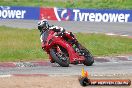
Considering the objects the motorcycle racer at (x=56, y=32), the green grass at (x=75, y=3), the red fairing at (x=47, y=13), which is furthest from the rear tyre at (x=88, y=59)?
the green grass at (x=75, y=3)

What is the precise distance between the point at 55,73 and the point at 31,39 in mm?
11334

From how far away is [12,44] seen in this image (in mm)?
25891

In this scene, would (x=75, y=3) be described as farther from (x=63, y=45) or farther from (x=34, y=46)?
(x=63, y=45)

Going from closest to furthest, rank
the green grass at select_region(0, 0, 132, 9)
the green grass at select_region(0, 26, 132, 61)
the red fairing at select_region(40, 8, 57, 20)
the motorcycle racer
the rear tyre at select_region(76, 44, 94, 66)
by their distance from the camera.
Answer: the rear tyre at select_region(76, 44, 94, 66)
the motorcycle racer
the green grass at select_region(0, 26, 132, 61)
the red fairing at select_region(40, 8, 57, 20)
the green grass at select_region(0, 0, 132, 9)

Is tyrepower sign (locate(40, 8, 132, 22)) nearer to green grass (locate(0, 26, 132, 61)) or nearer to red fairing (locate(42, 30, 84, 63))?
green grass (locate(0, 26, 132, 61))

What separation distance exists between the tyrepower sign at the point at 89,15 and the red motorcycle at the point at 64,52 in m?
21.4

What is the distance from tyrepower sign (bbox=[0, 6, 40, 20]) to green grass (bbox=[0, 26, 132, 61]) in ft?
41.0

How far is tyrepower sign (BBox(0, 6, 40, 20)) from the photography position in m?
43.9

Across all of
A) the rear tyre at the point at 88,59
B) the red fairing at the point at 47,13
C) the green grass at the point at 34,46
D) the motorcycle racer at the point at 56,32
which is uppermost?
the motorcycle racer at the point at 56,32

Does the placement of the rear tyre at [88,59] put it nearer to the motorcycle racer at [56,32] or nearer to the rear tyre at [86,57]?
the rear tyre at [86,57]

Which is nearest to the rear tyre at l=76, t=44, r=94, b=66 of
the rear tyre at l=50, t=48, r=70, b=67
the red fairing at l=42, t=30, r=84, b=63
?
the red fairing at l=42, t=30, r=84, b=63

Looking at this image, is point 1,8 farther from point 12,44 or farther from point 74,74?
point 74,74

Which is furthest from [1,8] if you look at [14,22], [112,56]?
[112,56]

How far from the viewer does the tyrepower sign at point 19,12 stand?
43906mm
